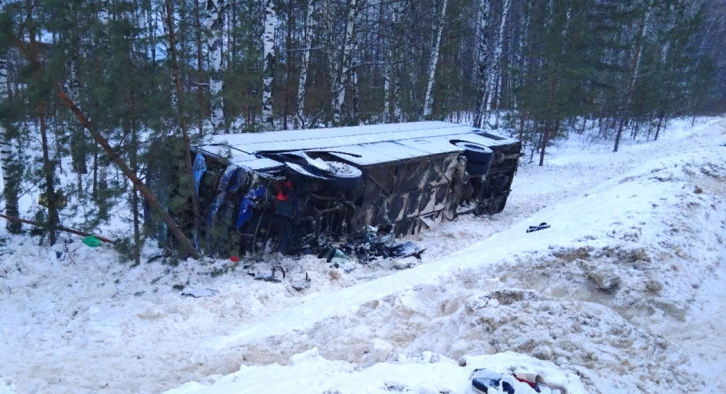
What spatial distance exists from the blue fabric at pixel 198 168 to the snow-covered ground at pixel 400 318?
1.29m

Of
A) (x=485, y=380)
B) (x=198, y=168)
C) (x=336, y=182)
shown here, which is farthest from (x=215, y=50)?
(x=485, y=380)

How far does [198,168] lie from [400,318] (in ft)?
14.4

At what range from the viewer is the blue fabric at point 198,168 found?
318 inches

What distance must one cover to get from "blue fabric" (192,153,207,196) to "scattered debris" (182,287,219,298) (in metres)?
1.77

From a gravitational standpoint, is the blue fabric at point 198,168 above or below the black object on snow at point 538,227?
above

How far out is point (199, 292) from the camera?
6.85 m

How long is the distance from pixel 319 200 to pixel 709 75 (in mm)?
35807

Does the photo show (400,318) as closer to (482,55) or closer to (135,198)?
(135,198)

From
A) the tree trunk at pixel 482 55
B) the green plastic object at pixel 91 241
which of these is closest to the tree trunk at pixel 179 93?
the green plastic object at pixel 91 241

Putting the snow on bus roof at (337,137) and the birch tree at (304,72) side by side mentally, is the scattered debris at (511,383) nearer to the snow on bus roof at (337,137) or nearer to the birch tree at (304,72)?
the snow on bus roof at (337,137)

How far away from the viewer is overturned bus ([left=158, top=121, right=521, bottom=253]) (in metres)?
7.97

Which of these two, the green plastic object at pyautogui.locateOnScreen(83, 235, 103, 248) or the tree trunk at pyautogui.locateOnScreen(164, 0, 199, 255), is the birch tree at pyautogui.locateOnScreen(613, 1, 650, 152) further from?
the green plastic object at pyautogui.locateOnScreen(83, 235, 103, 248)

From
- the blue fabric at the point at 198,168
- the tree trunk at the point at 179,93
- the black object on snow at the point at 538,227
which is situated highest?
the tree trunk at the point at 179,93

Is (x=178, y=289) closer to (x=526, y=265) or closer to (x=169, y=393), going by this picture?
(x=169, y=393)
